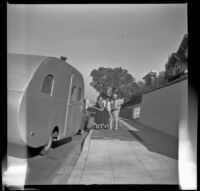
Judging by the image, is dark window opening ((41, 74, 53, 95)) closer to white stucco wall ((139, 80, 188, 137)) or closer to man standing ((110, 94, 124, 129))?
white stucco wall ((139, 80, 188, 137))

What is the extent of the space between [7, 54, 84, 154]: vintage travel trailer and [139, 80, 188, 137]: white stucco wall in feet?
14.1

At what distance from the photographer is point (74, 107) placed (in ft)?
31.4

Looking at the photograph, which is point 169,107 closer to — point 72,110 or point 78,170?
point 72,110

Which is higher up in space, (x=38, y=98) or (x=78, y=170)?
(x=38, y=98)

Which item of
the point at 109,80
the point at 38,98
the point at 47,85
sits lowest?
the point at 38,98

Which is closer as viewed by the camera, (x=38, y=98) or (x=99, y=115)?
(x=38, y=98)

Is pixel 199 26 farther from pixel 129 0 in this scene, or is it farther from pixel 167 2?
pixel 129 0

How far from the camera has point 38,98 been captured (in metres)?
6.84

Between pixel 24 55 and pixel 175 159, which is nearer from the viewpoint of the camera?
pixel 24 55

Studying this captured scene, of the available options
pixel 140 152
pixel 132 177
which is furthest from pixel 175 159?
pixel 132 177

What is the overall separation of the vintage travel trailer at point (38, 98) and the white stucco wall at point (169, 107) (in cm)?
430

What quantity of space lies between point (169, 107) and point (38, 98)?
8.26 metres

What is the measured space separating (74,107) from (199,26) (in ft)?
18.3

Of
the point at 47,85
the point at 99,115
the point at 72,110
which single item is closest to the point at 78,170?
the point at 47,85
